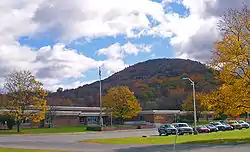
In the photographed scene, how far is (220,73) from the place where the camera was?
1124 inches

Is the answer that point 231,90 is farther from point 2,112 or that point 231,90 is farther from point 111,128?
point 2,112

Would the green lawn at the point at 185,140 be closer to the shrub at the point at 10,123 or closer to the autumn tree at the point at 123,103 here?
the shrub at the point at 10,123

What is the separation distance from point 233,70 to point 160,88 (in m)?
102

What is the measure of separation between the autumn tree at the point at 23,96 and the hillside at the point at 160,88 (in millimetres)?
42995

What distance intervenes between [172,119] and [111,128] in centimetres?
3730

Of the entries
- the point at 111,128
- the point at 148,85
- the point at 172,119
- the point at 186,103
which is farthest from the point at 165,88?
the point at 111,128

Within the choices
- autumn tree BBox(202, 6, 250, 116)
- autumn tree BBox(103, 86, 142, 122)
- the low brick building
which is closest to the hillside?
the low brick building

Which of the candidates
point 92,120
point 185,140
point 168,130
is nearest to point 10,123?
point 168,130

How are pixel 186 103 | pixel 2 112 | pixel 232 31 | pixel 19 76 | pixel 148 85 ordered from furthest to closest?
pixel 148 85, pixel 186 103, pixel 2 112, pixel 19 76, pixel 232 31

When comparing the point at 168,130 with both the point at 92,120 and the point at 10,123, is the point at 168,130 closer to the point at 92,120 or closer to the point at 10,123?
the point at 10,123

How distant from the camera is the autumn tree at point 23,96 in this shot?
5906 cm

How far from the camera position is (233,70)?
92.6 feet

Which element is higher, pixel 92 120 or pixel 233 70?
pixel 233 70

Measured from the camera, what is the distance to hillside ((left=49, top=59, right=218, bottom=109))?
11544 centimetres
